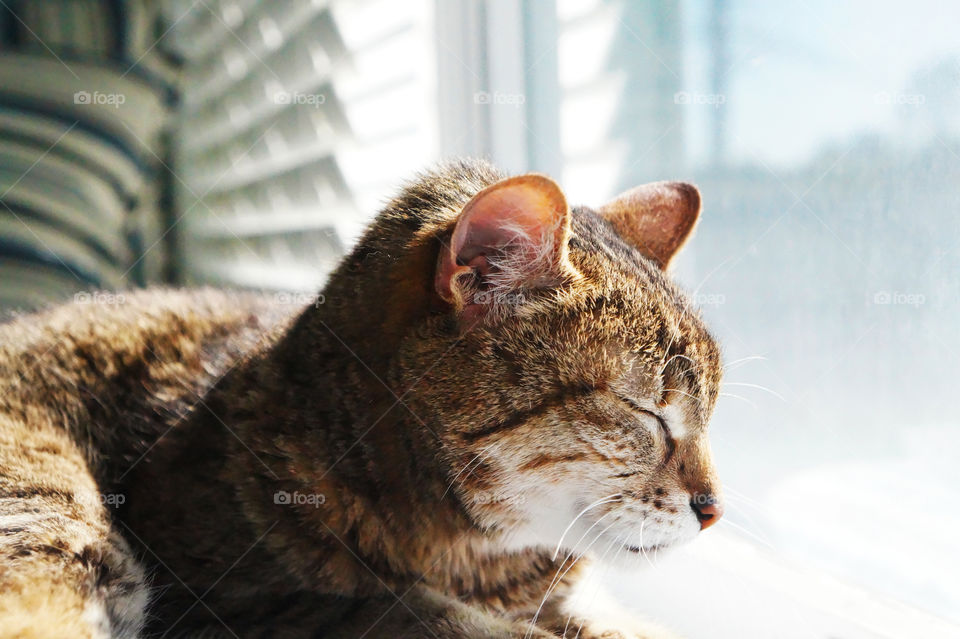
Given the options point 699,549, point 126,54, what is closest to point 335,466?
point 699,549

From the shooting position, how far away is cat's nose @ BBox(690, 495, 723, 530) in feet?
3.09
